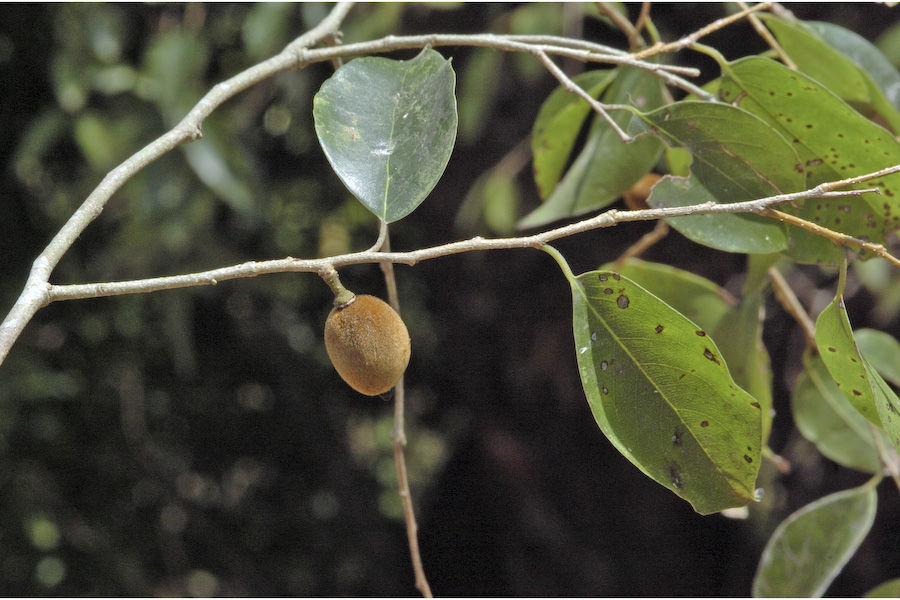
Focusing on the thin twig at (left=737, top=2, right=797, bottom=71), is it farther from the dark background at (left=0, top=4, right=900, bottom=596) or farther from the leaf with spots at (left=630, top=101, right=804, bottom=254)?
the dark background at (left=0, top=4, right=900, bottom=596)

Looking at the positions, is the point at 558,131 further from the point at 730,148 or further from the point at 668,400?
the point at 668,400

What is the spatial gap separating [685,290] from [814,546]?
25 cm

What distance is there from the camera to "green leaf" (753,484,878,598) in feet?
2.20

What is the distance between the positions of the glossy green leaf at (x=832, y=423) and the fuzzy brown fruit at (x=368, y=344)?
1.53 feet

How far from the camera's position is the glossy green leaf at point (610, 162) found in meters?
0.66

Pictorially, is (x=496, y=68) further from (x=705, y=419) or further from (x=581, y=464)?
(x=705, y=419)

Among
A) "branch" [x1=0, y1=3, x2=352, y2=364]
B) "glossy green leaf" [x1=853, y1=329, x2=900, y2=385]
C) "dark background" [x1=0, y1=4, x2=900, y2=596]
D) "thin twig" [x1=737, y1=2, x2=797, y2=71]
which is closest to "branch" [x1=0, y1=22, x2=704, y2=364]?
"branch" [x1=0, y1=3, x2=352, y2=364]

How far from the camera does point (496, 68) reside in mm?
1300

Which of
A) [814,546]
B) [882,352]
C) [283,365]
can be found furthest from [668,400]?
[283,365]

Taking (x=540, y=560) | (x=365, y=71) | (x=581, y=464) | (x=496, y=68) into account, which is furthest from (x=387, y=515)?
(x=365, y=71)

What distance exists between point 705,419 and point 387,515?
1.61m

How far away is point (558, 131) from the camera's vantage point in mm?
719

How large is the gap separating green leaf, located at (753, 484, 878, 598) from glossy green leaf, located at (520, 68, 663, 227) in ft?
1.06

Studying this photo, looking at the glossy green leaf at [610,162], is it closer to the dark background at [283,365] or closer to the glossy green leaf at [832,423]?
the glossy green leaf at [832,423]
